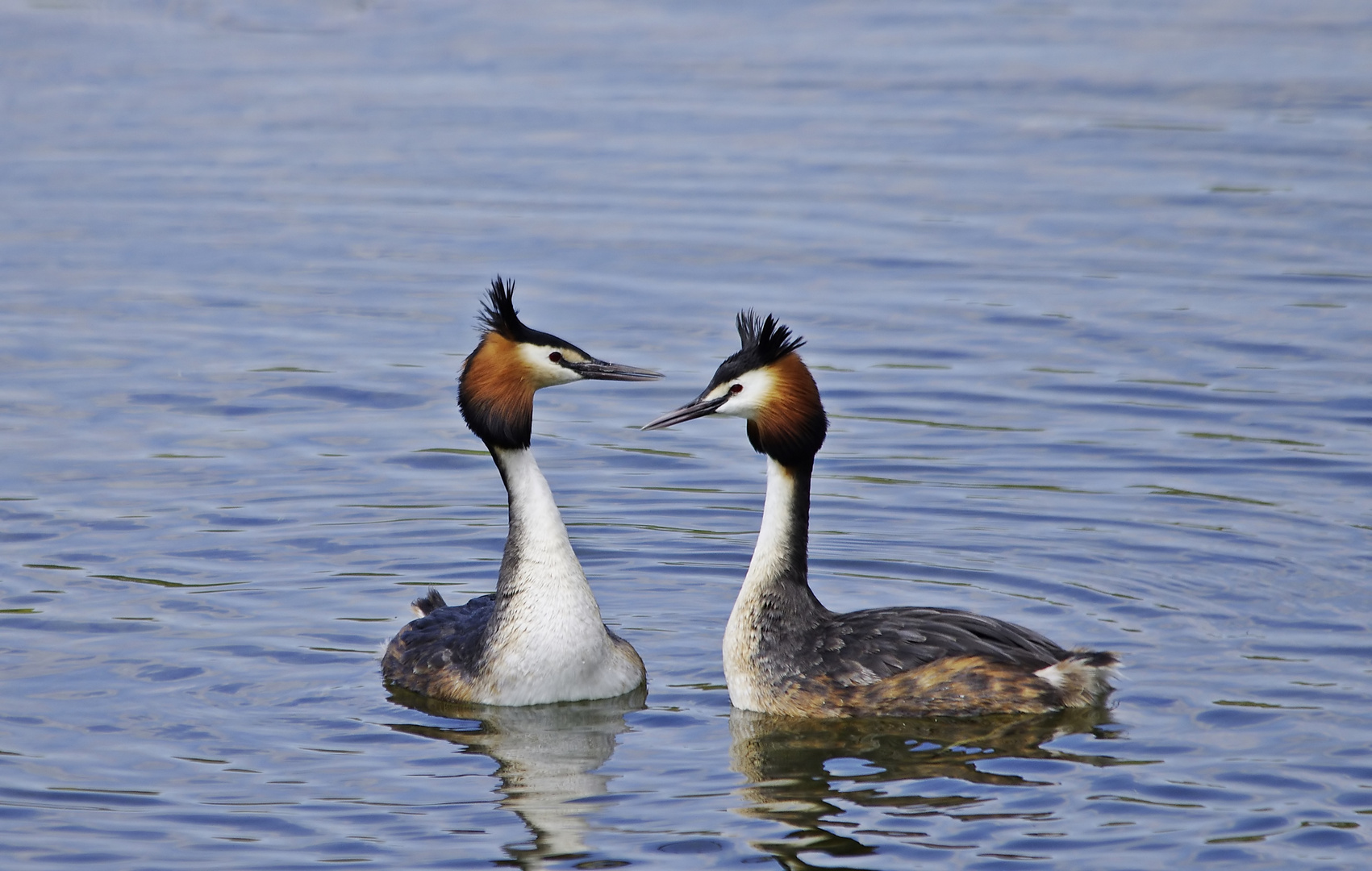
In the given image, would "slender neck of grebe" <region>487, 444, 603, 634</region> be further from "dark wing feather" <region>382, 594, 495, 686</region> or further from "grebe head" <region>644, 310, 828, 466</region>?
"grebe head" <region>644, 310, 828, 466</region>

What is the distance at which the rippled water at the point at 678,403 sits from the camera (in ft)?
26.5

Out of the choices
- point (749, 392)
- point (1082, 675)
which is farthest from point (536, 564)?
point (1082, 675)

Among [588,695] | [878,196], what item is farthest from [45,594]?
[878,196]

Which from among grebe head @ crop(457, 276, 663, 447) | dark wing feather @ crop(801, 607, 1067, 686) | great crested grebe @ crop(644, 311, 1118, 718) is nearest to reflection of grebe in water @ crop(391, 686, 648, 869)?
great crested grebe @ crop(644, 311, 1118, 718)

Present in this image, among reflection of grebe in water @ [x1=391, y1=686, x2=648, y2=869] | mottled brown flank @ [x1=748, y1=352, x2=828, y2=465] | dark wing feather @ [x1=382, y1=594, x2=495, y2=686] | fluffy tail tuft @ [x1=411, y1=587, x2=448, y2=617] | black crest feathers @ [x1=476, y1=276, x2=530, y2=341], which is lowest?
reflection of grebe in water @ [x1=391, y1=686, x2=648, y2=869]

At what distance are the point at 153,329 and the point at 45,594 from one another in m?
5.21

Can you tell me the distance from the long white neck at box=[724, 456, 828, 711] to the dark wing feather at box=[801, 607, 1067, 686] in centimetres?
15

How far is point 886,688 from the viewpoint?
882 cm

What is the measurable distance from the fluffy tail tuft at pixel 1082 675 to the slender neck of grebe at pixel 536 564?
1.98 m

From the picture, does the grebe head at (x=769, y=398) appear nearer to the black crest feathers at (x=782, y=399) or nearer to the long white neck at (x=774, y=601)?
the black crest feathers at (x=782, y=399)

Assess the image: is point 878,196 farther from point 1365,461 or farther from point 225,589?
point 225,589

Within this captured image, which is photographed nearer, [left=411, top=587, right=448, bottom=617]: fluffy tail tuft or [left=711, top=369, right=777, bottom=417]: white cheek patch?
[left=711, top=369, right=777, bottom=417]: white cheek patch

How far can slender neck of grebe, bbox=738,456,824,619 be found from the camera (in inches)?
363

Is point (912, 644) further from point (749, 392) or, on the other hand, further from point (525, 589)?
point (525, 589)
